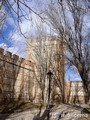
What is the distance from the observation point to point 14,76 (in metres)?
23.2

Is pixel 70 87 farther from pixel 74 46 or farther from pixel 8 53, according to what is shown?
pixel 74 46

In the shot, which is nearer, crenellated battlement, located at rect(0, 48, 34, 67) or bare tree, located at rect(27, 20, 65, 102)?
crenellated battlement, located at rect(0, 48, 34, 67)

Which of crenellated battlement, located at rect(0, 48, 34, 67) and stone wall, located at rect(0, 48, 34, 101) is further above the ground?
crenellated battlement, located at rect(0, 48, 34, 67)

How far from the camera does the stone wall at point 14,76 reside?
69.9 feet

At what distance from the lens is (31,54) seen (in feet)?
89.2

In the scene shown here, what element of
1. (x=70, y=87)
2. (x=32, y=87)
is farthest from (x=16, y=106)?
(x=70, y=87)

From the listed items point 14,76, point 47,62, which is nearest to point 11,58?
point 14,76

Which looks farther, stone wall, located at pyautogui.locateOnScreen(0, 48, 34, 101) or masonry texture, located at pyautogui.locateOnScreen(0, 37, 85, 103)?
masonry texture, located at pyautogui.locateOnScreen(0, 37, 85, 103)

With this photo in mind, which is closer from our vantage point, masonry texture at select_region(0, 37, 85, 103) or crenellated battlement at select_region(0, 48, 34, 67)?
crenellated battlement at select_region(0, 48, 34, 67)

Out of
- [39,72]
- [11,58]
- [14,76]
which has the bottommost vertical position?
[14,76]

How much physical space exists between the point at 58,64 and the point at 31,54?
9.75 feet

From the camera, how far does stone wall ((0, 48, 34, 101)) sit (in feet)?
69.9

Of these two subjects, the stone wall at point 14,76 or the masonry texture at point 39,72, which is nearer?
the stone wall at point 14,76

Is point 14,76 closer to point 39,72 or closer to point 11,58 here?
point 11,58
